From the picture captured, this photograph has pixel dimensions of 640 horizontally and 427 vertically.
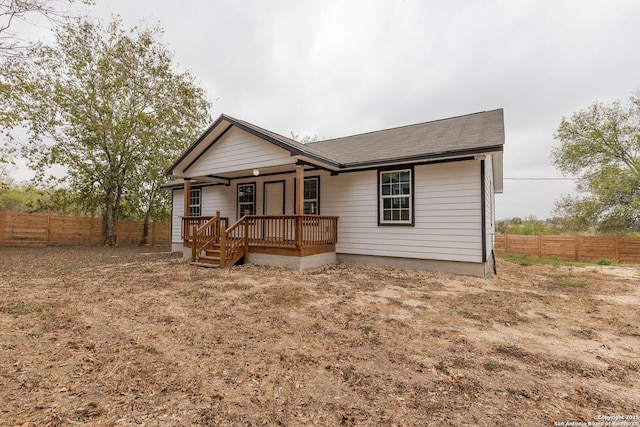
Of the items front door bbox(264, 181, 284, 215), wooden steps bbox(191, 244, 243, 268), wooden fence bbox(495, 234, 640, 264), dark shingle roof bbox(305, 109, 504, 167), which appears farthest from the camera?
wooden fence bbox(495, 234, 640, 264)

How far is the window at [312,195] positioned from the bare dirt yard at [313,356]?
14.6ft

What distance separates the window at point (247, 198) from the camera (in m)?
11.1

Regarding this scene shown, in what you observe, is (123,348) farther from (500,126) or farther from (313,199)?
(500,126)

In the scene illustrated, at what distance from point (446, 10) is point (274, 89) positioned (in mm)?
11103

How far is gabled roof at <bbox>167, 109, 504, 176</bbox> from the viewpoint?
7129 millimetres

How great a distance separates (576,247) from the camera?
1229 cm

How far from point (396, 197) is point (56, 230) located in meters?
17.2

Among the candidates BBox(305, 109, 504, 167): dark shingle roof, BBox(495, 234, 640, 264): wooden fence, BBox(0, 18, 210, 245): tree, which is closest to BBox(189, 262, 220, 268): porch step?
BBox(305, 109, 504, 167): dark shingle roof

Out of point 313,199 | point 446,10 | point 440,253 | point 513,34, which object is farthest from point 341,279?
point 513,34

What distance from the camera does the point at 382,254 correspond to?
27.7ft

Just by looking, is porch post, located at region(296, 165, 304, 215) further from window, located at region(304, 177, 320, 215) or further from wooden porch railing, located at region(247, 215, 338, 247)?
window, located at region(304, 177, 320, 215)

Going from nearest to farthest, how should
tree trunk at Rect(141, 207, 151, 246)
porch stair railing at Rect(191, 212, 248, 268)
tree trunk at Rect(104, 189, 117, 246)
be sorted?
porch stair railing at Rect(191, 212, 248, 268) < tree trunk at Rect(104, 189, 117, 246) < tree trunk at Rect(141, 207, 151, 246)

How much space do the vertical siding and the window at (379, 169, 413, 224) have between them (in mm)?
203

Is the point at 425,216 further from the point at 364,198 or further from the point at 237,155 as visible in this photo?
the point at 237,155
